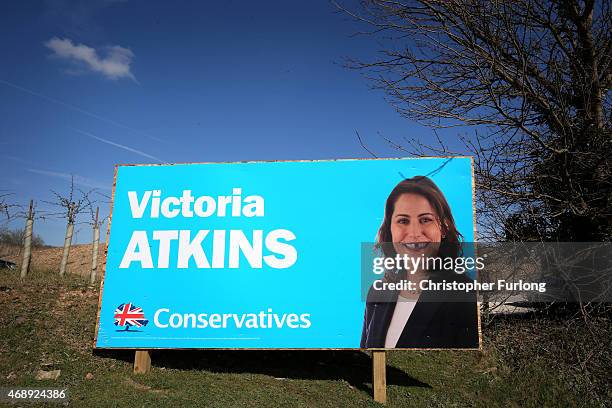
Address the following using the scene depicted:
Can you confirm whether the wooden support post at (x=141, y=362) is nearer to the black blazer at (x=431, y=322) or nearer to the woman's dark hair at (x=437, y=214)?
the black blazer at (x=431, y=322)

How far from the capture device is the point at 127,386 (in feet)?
21.9

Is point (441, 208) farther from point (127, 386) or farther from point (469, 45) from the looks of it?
point (127, 386)

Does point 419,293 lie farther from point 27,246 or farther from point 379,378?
point 27,246

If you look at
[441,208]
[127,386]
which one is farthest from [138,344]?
[441,208]

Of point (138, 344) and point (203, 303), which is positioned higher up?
point (203, 303)

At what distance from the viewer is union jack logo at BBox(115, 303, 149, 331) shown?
7109 mm

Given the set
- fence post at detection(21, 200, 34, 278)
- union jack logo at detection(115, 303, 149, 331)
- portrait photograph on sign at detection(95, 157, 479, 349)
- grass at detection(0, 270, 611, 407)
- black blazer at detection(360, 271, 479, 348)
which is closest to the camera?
grass at detection(0, 270, 611, 407)

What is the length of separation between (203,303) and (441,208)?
4.66m

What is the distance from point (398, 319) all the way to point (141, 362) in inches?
189

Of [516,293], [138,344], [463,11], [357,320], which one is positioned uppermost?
[463,11]

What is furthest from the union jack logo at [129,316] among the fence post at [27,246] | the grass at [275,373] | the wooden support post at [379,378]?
the fence post at [27,246]

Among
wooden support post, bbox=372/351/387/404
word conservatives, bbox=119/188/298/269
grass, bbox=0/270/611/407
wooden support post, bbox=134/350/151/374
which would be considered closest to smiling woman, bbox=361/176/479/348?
wooden support post, bbox=372/351/387/404

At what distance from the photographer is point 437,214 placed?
6949 millimetres

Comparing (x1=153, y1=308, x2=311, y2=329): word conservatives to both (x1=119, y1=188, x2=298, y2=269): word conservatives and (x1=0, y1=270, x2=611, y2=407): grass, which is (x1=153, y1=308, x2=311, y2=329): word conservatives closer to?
(x1=119, y1=188, x2=298, y2=269): word conservatives
